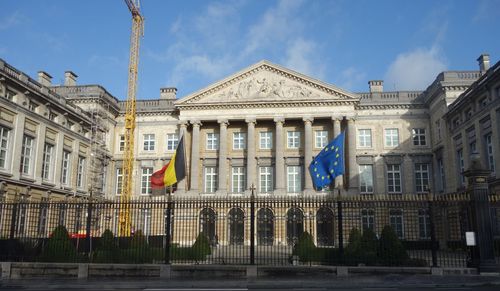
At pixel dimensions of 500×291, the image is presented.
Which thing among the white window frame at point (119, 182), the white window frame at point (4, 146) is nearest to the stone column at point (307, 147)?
the white window frame at point (119, 182)

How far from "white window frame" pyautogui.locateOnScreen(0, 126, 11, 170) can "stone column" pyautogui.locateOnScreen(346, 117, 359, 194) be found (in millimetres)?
30207

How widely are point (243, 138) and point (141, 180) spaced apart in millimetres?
12269

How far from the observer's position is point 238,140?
49094mm

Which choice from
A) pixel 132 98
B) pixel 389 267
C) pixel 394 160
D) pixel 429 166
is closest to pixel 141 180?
pixel 132 98

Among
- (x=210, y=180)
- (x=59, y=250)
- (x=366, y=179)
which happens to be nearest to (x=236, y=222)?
(x=59, y=250)

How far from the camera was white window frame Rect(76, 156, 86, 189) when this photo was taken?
42.7 m

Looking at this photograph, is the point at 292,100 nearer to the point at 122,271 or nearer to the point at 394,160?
the point at 394,160

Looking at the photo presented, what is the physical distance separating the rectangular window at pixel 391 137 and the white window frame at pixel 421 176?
3.26 meters

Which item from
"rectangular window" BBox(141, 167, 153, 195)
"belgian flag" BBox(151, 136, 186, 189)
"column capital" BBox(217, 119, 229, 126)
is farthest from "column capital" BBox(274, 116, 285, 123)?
"rectangular window" BBox(141, 167, 153, 195)

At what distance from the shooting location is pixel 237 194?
4612 centimetres

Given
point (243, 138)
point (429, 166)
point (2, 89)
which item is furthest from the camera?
point (243, 138)

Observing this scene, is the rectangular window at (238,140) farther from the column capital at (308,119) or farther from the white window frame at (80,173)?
the white window frame at (80,173)

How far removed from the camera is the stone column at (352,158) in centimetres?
4409

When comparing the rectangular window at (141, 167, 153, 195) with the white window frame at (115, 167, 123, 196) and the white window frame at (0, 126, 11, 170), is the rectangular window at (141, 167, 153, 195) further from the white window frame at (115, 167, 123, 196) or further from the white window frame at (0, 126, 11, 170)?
the white window frame at (0, 126, 11, 170)
